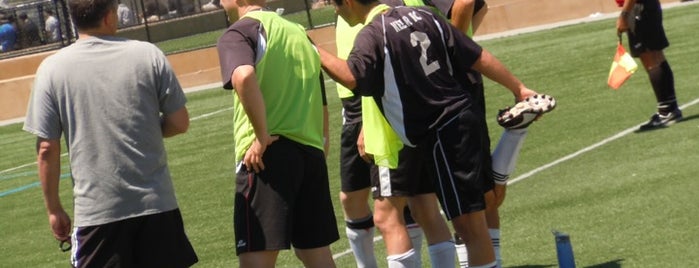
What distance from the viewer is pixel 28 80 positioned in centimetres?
2591

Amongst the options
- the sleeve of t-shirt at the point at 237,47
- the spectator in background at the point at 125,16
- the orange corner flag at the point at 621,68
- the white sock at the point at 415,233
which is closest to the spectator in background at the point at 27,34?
the spectator in background at the point at 125,16

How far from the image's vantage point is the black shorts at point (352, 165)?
777 cm

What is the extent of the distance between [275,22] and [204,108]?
1472 cm

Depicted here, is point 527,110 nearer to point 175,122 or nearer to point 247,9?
point 247,9

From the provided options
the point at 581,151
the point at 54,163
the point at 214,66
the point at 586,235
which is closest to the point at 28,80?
the point at 214,66

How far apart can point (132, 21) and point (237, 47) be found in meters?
26.8

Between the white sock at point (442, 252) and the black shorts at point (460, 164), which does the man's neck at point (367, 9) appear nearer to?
the black shorts at point (460, 164)

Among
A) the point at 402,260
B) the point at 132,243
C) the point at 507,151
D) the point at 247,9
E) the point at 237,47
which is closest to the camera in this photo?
the point at 132,243

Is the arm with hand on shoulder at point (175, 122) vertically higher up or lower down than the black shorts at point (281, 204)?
higher up

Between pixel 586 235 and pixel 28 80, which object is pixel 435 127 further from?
pixel 28 80

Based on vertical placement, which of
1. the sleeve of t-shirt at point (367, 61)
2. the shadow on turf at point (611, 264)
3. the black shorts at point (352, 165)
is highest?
the sleeve of t-shirt at point (367, 61)

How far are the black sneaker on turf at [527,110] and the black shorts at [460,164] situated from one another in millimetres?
181

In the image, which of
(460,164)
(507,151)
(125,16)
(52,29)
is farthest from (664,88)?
(125,16)

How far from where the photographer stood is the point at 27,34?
31656 mm
